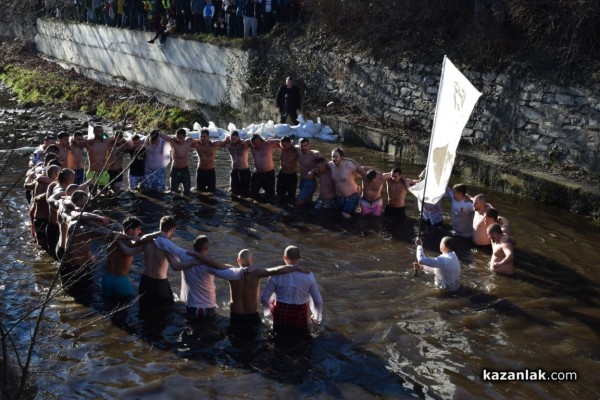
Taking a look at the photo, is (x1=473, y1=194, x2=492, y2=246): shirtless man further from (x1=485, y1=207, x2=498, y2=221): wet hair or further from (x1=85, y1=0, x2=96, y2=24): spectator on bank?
(x1=85, y1=0, x2=96, y2=24): spectator on bank

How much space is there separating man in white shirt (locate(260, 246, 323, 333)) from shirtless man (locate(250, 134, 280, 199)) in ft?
19.9

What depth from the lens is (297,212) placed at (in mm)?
13703

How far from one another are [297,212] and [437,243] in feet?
9.28

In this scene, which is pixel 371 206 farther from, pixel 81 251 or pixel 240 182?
pixel 81 251

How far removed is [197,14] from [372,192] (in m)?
12.8

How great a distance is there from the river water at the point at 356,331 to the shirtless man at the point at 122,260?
10.0 inches

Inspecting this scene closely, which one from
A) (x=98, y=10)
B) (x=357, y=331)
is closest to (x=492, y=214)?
(x=357, y=331)

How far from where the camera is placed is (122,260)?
9.40 m

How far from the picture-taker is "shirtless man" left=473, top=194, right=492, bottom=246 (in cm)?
1152

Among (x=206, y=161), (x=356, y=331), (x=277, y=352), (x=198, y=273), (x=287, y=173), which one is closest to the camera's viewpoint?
(x=277, y=352)

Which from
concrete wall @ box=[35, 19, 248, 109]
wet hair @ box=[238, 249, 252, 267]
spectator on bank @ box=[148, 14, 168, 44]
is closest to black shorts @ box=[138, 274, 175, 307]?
wet hair @ box=[238, 249, 252, 267]

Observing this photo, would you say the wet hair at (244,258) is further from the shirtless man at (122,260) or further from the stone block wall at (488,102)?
the stone block wall at (488,102)

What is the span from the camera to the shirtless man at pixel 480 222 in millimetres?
11516

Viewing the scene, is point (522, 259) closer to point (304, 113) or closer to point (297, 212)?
point (297, 212)
